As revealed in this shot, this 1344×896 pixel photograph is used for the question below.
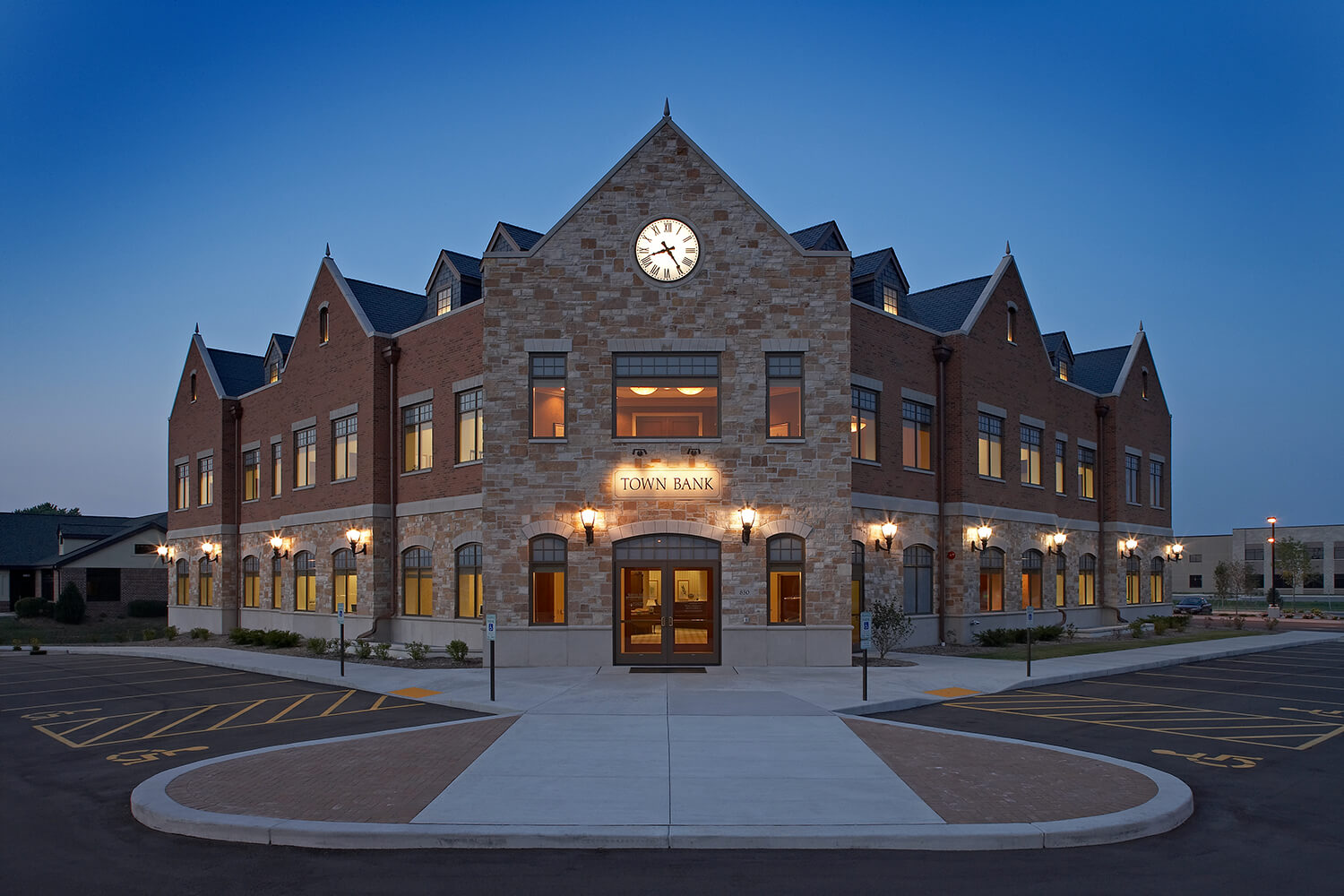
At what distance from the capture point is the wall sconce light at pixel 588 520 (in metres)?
22.4

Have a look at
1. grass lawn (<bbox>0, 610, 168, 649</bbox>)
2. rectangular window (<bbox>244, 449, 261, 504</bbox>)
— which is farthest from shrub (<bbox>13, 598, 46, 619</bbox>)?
rectangular window (<bbox>244, 449, 261, 504</bbox>)

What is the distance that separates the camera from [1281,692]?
20.3m

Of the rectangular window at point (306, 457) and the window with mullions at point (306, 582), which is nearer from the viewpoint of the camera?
the window with mullions at point (306, 582)

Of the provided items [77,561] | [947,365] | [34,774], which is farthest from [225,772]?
[77,561]

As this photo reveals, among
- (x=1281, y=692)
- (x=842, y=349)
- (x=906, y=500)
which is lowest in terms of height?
(x=1281, y=692)

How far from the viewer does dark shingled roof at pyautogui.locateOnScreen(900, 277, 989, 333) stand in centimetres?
3212

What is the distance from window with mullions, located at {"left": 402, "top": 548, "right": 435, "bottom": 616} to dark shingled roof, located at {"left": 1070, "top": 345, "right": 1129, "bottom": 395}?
27942 mm

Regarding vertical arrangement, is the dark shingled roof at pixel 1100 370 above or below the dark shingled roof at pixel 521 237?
below

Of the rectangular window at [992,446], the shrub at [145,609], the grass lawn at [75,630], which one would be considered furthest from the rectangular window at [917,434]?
the shrub at [145,609]

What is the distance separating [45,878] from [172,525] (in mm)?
39009

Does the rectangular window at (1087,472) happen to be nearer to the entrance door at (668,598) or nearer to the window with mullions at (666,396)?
the window with mullions at (666,396)

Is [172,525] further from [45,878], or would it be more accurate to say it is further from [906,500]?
[45,878]

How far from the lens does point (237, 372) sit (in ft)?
138

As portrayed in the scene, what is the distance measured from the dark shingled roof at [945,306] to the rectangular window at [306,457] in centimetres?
2086
